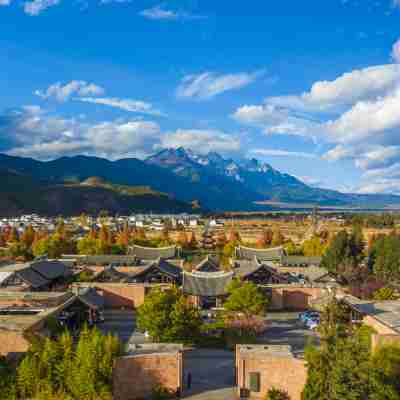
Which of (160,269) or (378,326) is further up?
(160,269)

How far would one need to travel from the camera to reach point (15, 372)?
19.5 metres

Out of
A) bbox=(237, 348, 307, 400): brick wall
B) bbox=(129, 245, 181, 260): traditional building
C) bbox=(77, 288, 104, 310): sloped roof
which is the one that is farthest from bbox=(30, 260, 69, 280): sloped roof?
bbox=(237, 348, 307, 400): brick wall

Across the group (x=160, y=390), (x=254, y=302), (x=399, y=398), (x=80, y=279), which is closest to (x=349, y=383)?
(x=399, y=398)

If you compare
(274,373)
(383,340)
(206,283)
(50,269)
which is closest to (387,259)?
(206,283)

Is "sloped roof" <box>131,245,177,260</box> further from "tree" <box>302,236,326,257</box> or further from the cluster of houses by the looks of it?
"tree" <box>302,236,326,257</box>

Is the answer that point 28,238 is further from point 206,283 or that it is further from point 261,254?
point 206,283

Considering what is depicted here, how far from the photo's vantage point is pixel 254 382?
65.0ft

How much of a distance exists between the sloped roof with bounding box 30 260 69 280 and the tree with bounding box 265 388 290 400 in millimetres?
26476

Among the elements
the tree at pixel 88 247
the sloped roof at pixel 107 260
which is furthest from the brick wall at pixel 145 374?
the tree at pixel 88 247

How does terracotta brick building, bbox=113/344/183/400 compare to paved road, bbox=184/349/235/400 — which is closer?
terracotta brick building, bbox=113/344/183/400

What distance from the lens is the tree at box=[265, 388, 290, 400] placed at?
1934 cm

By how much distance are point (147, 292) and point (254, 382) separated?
19.6m

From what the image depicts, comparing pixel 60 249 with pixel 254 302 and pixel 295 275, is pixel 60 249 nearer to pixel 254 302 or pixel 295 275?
pixel 295 275

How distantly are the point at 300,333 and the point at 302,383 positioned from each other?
11451 mm
